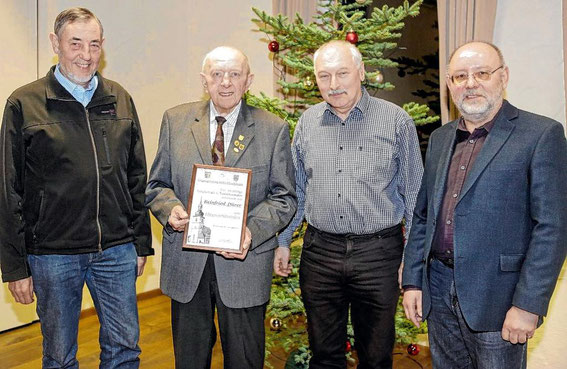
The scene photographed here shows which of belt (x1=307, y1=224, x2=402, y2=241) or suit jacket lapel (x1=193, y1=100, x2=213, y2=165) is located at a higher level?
suit jacket lapel (x1=193, y1=100, x2=213, y2=165)

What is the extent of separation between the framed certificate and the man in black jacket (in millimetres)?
465

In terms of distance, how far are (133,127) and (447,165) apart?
1481mm

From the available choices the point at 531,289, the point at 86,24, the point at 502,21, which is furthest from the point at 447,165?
the point at 502,21

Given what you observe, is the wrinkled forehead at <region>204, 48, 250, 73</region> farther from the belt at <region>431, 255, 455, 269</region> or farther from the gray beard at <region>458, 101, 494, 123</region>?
the belt at <region>431, 255, 455, 269</region>

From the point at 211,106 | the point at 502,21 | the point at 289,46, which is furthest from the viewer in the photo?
the point at 502,21

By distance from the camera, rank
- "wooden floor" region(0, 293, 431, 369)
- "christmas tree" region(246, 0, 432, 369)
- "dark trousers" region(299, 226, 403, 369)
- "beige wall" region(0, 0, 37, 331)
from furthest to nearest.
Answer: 1. "beige wall" region(0, 0, 37, 331)
2. "wooden floor" region(0, 293, 431, 369)
3. "christmas tree" region(246, 0, 432, 369)
4. "dark trousers" region(299, 226, 403, 369)

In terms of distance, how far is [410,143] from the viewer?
2.63 m

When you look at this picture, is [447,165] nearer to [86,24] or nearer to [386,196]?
[386,196]

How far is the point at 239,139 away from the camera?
2475 mm

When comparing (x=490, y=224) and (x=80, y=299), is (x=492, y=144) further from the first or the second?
(x=80, y=299)

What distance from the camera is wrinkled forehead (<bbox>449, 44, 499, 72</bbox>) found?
2.12 meters

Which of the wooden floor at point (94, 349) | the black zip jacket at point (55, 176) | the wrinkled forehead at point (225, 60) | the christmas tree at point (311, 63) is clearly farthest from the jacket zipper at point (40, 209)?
the wooden floor at point (94, 349)

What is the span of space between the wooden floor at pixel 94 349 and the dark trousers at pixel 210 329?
1.43 meters

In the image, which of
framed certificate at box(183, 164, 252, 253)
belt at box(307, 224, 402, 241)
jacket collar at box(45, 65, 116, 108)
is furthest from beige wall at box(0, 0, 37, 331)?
belt at box(307, 224, 402, 241)
